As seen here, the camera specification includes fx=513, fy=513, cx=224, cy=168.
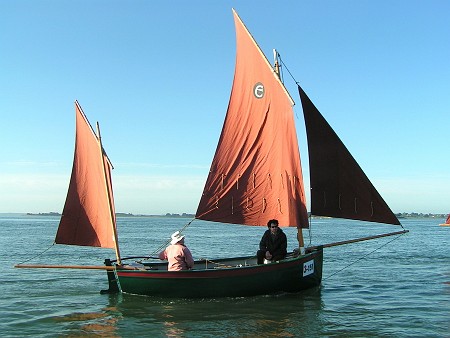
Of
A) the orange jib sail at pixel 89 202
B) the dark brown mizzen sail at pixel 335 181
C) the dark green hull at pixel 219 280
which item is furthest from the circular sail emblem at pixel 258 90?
the dark green hull at pixel 219 280

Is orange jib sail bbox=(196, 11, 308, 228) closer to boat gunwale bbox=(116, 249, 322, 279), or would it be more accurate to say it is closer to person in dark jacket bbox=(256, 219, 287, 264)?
person in dark jacket bbox=(256, 219, 287, 264)

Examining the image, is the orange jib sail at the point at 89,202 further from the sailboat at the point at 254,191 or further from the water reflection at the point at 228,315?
the water reflection at the point at 228,315

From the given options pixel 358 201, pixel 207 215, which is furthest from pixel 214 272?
pixel 358 201

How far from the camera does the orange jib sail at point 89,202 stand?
707 inches

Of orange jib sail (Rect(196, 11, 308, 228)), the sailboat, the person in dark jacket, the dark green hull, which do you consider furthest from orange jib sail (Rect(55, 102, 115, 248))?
the person in dark jacket

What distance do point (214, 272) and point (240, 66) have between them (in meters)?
8.22

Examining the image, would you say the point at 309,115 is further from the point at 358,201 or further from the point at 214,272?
the point at 214,272

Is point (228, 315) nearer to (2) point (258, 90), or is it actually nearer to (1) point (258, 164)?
(1) point (258, 164)

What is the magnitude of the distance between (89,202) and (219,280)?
557cm

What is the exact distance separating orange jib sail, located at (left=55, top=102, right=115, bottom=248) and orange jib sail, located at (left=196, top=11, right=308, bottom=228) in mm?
3383

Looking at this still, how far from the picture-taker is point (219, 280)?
16438mm

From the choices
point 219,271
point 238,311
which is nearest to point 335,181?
point 219,271

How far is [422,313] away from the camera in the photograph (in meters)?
15.5

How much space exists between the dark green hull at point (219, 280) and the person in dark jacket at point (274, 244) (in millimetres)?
463
